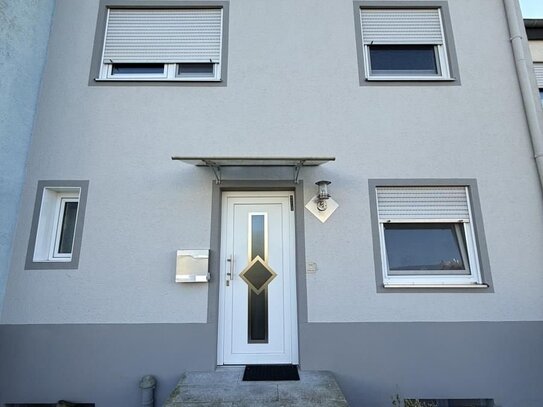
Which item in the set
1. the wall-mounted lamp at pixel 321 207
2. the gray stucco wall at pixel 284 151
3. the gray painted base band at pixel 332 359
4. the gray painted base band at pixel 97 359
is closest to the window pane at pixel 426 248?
the gray stucco wall at pixel 284 151

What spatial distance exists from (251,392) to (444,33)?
5.51m

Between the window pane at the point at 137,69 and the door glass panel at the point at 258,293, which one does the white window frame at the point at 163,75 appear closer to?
the window pane at the point at 137,69

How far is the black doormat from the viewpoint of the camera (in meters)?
3.48

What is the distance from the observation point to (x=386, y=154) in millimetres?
4215

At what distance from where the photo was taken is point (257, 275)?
4.09 meters

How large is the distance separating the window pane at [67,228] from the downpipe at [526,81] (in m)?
6.18

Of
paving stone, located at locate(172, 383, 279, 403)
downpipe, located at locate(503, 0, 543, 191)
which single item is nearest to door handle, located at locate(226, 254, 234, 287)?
paving stone, located at locate(172, 383, 279, 403)

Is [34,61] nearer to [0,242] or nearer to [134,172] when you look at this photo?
[134,172]

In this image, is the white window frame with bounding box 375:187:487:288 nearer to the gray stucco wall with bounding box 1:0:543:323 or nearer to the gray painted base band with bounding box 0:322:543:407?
the gray stucco wall with bounding box 1:0:543:323

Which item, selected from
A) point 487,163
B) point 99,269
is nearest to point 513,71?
point 487,163

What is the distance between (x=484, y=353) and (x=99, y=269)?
4749 mm

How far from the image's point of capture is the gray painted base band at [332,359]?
11.8ft

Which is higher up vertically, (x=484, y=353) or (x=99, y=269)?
(x=99, y=269)

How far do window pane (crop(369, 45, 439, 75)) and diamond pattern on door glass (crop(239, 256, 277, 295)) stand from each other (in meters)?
3.28
